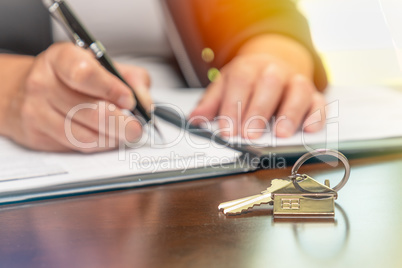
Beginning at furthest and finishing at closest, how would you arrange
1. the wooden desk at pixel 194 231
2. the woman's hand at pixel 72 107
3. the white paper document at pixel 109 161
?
1. the woman's hand at pixel 72 107
2. the white paper document at pixel 109 161
3. the wooden desk at pixel 194 231

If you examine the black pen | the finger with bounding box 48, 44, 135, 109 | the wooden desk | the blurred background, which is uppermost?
the blurred background

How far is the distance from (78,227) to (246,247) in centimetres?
12

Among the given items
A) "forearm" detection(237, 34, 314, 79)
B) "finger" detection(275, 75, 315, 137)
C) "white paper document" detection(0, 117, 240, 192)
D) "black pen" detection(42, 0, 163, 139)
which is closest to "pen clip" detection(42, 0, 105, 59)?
"black pen" detection(42, 0, 163, 139)

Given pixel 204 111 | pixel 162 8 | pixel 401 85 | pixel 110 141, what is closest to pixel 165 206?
pixel 110 141

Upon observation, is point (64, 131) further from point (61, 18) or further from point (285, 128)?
point (285, 128)

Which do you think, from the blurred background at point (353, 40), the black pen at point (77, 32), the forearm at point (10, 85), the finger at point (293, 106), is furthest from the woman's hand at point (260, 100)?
the blurred background at point (353, 40)

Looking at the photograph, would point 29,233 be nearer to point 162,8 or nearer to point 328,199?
point 328,199

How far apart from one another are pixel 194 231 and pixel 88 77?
0.84 ft

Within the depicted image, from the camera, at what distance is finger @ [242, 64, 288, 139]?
1.92 feet

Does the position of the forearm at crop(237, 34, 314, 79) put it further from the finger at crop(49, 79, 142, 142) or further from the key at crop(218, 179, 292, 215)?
the key at crop(218, 179, 292, 215)

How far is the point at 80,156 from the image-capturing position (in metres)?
0.50

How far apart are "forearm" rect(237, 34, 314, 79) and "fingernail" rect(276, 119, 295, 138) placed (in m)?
0.22

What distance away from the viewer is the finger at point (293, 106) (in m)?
0.57

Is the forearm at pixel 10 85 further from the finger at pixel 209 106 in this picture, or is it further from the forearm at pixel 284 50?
the forearm at pixel 284 50
